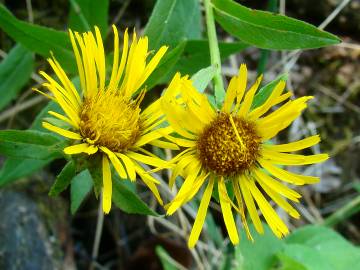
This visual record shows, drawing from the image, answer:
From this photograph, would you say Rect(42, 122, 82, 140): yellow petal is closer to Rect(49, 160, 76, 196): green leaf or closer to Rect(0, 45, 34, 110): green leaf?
Rect(49, 160, 76, 196): green leaf

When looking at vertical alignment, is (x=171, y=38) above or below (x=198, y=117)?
above

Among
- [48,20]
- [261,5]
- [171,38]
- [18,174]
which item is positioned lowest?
[18,174]

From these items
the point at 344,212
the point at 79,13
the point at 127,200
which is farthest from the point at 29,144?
the point at 344,212

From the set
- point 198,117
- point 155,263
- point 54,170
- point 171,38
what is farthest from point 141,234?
point 198,117

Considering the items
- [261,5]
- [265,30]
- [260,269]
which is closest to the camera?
[265,30]

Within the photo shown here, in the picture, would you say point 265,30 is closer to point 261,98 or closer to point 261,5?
point 261,98

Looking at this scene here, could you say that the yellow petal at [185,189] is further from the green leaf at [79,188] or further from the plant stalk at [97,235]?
the plant stalk at [97,235]

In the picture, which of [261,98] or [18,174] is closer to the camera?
[261,98]

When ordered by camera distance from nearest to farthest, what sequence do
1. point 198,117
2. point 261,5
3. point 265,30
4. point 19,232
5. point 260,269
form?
point 198,117
point 265,30
point 260,269
point 19,232
point 261,5

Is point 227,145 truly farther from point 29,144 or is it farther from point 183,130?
point 29,144
